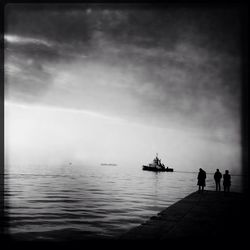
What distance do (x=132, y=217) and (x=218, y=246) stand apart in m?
9.45

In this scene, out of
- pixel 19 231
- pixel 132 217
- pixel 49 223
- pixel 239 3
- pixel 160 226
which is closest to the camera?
pixel 239 3

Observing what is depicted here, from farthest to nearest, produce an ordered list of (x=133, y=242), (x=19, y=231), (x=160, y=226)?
(x=19, y=231) < (x=160, y=226) < (x=133, y=242)

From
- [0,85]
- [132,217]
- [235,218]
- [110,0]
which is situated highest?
[110,0]

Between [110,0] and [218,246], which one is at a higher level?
[110,0]

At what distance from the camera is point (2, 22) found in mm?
7305

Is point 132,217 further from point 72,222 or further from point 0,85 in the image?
point 0,85

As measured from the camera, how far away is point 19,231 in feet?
39.3

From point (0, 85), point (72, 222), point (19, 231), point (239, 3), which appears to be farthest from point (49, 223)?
point (239, 3)

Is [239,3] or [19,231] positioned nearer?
[239,3]

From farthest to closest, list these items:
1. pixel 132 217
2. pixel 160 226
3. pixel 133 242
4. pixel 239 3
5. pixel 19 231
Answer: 1. pixel 132 217
2. pixel 19 231
3. pixel 160 226
4. pixel 133 242
5. pixel 239 3

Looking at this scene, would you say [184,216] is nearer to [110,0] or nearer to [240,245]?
[240,245]

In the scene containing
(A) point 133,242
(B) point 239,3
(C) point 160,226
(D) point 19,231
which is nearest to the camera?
(B) point 239,3

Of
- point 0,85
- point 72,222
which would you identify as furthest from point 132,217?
point 0,85

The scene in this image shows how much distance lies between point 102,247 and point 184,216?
6143 millimetres
